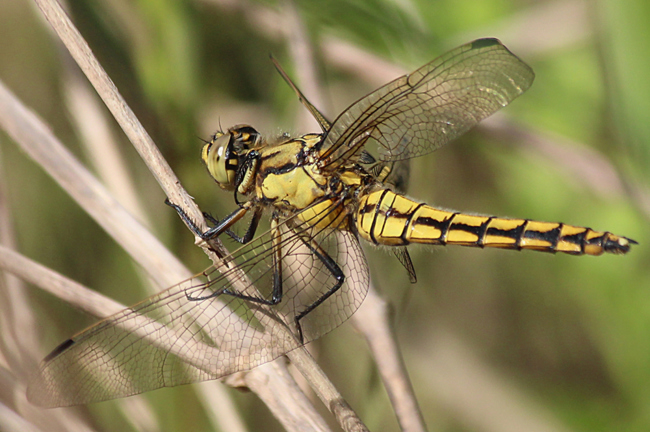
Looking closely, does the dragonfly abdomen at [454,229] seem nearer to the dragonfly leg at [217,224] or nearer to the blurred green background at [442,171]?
the blurred green background at [442,171]

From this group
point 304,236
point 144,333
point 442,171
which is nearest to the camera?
point 144,333

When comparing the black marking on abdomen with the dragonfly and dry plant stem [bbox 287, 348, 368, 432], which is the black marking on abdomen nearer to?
the dragonfly

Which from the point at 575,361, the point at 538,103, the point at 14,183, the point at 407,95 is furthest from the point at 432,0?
the point at 14,183

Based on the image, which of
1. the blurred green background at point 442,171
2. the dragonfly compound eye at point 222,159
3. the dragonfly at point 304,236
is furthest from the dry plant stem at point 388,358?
the dragonfly compound eye at point 222,159

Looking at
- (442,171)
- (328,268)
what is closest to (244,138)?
(328,268)

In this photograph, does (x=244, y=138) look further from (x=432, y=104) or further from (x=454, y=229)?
(x=454, y=229)

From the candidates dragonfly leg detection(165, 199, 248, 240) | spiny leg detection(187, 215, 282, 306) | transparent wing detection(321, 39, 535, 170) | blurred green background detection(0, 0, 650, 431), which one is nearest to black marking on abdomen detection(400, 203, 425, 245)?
transparent wing detection(321, 39, 535, 170)
